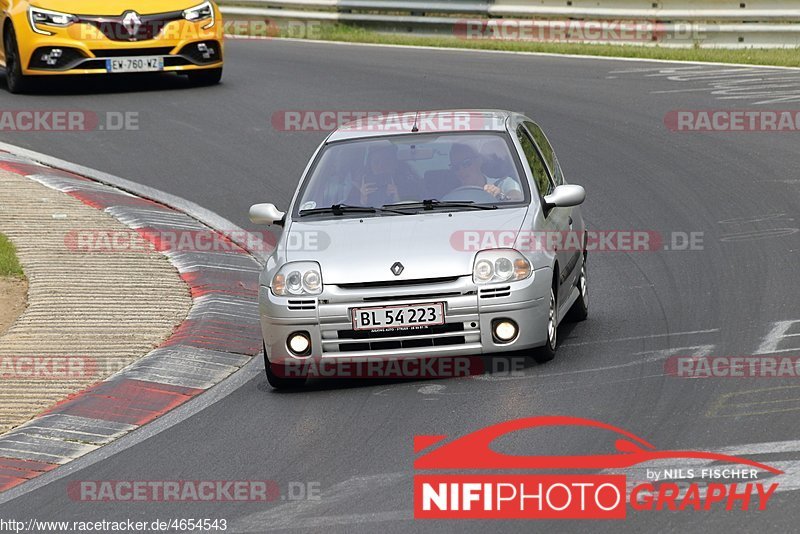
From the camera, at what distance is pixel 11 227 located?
13.3 m

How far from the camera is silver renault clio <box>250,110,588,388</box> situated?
8.72 metres

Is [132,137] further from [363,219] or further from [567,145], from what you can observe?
[363,219]

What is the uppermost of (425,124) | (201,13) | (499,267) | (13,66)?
(425,124)

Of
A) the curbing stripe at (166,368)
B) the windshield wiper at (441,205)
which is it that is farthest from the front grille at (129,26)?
the windshield wiper at (441,205)

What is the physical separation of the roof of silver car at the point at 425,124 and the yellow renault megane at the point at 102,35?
9.15 meters

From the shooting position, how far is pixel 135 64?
62.8 feet

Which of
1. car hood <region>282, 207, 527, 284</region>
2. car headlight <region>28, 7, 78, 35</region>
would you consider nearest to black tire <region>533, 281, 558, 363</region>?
car hood <region>282, 207, 527, 284</region>

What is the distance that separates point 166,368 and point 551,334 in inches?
97.8

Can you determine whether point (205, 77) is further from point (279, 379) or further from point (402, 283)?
point (402, 283)

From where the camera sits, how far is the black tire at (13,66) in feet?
63.0

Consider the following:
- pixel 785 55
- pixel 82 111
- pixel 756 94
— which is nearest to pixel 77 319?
pixel 82 111

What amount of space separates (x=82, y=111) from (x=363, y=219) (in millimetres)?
9941

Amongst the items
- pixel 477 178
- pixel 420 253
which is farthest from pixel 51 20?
pixel 420 253

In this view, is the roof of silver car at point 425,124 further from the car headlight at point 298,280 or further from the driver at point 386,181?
the car headlight at point 298,280
